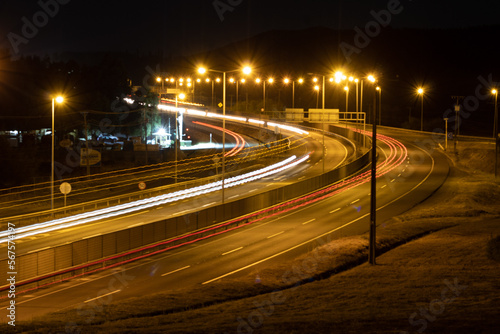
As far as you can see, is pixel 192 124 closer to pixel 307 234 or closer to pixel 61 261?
pixel 307 234

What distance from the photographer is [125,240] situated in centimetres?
2572

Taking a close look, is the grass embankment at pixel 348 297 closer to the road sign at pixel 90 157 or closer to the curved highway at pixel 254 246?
the curved highway at pixel 254 246

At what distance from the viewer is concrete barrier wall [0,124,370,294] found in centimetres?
2083

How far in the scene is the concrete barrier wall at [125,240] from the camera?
20.8m

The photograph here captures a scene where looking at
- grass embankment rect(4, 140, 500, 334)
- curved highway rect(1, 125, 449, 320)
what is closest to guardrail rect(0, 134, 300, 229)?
curved highway rect(1, 125, 449, 320)

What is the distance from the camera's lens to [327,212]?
38406 mm

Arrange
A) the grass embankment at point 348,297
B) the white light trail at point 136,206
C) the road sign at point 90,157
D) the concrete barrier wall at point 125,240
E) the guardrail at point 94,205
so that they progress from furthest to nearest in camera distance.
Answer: the road sign at point 90,157 < the guardrail at point 94,205 < the white light trail at point 136,206 < the concrete barrier wall at point 125,240 < the grass embankment at point 348,297

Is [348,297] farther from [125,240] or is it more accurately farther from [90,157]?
[90,157]

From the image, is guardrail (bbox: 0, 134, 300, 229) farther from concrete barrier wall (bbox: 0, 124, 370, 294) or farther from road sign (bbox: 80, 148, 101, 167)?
road sign (bbox: 80, 148, 101, 167)

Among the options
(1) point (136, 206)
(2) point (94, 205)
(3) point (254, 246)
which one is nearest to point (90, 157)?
(2) point (94, 205)

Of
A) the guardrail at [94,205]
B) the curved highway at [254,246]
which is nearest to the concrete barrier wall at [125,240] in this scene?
the curved highway at [254,246]

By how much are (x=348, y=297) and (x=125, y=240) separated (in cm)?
1239

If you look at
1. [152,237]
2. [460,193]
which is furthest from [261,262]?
[460,193]

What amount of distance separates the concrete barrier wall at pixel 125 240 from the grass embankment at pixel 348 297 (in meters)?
5.63
